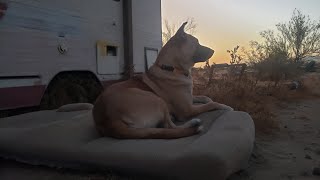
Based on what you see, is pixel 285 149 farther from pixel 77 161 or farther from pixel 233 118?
pixel 77 161

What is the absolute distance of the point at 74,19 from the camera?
591cm

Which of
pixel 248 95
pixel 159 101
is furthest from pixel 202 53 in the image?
pixel 248 95

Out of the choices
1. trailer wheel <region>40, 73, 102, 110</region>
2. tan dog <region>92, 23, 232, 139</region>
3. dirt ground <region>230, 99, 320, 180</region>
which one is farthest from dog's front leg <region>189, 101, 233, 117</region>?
trailer wheel <region>40, 73, 102, 110</region>

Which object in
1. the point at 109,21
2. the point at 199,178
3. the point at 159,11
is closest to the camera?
the point at 199,178

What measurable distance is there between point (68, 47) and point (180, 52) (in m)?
1.64

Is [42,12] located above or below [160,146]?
above

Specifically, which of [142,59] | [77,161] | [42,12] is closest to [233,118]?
[77,161]

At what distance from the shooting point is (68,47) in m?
5.71

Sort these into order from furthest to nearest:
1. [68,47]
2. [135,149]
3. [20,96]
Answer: [68,47]
[20,96]
[135,149]

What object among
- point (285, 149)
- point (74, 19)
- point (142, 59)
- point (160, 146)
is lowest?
point (285, 149)

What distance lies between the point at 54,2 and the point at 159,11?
3.27m

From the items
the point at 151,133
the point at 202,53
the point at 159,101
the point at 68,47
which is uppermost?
the point at 68,47

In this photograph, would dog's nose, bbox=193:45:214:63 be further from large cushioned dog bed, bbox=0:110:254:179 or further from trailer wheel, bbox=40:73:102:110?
trailer wheel, bbox=40:73:102:110

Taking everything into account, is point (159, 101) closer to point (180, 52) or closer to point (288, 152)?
point (180, 52)
